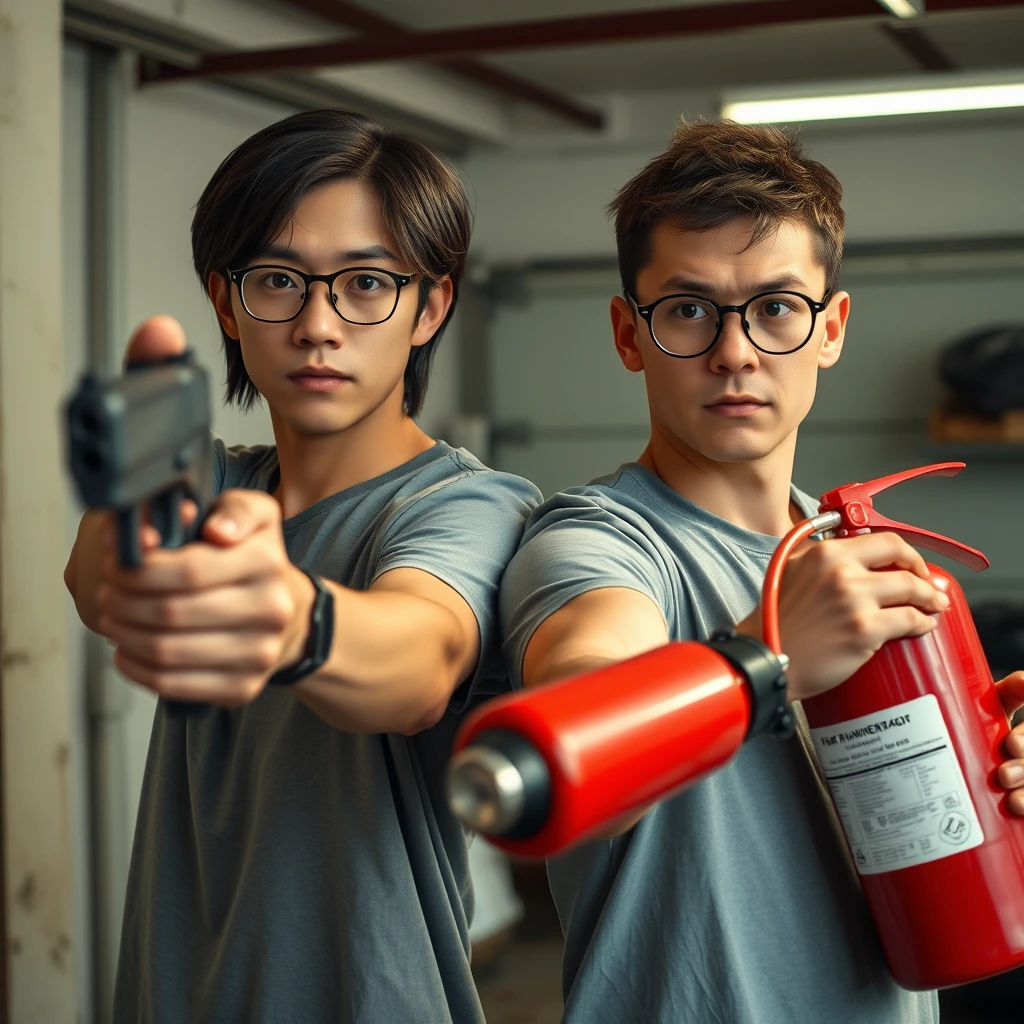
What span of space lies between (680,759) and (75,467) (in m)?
0.38

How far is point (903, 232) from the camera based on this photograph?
16.4ft

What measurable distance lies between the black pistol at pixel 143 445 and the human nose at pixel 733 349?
22.6 inches

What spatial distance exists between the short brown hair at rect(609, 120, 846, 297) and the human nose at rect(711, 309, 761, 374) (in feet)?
0.27

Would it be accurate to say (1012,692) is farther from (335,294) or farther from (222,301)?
(222,301)

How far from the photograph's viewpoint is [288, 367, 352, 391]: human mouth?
123cm

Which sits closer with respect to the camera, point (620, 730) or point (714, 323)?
point (620, 730)

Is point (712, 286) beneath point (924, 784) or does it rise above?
above

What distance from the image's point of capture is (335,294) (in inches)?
49.0

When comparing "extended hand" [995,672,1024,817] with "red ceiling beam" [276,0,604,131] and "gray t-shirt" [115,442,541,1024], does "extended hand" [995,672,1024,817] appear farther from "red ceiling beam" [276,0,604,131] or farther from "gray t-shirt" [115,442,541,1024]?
"red ceiling beam" [276,0,604,131]

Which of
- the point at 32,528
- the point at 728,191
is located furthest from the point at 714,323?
the point at 32,528

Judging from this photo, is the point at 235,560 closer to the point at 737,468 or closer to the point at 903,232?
the point at 737,468

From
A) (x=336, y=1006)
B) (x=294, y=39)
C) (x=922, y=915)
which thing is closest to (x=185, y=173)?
(x=294, y=39)

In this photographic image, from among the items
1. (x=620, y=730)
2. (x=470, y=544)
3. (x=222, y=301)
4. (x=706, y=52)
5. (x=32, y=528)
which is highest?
(x=706, y=52)

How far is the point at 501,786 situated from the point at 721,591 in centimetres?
54
